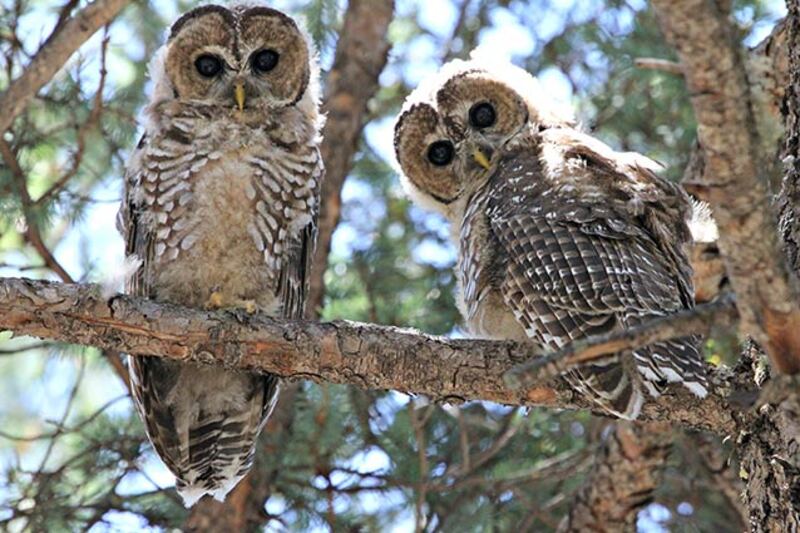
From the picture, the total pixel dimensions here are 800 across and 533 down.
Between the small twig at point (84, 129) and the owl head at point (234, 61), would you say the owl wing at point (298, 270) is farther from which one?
the small twig at point (84, 129)

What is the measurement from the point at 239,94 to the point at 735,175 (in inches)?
95.5

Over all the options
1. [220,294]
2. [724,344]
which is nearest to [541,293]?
[220,294]

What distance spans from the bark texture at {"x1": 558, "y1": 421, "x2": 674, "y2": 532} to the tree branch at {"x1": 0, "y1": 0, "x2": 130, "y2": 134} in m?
2.30

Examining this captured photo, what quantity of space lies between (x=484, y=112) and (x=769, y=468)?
2048 millimetres

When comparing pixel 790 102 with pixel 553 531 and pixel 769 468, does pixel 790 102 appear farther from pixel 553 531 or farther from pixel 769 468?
pixel 553 531

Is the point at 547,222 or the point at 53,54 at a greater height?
the point at 53,54

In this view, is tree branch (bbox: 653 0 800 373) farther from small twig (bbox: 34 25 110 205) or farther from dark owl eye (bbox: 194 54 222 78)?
small twig (bbox: 34 25 110 205)

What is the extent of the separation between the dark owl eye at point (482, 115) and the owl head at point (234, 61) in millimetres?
624

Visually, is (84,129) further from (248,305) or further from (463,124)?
(463,124)

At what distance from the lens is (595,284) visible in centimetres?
326

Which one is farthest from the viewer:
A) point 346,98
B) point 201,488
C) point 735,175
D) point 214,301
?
point 346,98

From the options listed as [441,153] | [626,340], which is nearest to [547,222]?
[441,153]

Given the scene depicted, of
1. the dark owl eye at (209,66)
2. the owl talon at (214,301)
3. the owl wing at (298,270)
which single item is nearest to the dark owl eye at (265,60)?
the dark owl eye at (209,66)

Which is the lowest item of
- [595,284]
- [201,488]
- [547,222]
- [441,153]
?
[595,284]
